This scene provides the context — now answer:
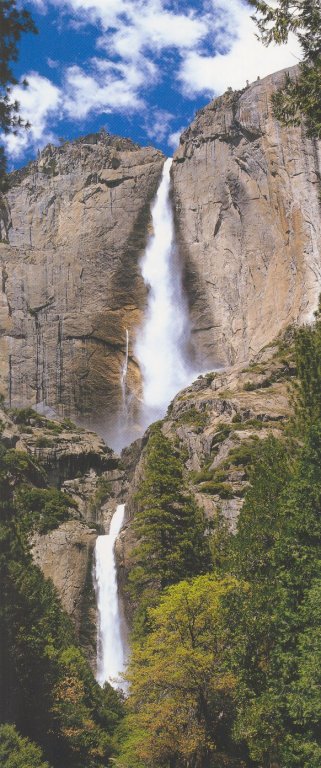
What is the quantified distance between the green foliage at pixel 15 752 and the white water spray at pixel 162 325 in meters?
61.5

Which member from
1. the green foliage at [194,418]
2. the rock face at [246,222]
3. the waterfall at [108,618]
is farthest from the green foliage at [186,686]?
the rock face at [246,222]

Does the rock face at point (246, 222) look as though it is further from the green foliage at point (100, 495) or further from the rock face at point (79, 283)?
the green foliage at point (100, 495)

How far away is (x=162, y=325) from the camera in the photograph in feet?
289

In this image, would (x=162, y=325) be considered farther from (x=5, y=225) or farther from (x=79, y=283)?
(x=5, y=225)

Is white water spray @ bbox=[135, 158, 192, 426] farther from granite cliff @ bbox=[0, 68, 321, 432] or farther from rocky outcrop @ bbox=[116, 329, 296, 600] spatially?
rocky outcrop @ bbox=[116, 329, 296, 600]

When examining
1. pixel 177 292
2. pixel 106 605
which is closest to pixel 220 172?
pixel 177 292

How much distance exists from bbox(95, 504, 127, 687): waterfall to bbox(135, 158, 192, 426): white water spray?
33498 mm

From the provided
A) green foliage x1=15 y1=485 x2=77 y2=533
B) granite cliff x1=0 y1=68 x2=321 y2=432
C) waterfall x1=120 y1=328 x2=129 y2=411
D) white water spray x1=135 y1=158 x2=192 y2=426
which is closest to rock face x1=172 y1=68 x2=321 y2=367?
granite cliff x1=0 y1=68 x2=321 y2=432

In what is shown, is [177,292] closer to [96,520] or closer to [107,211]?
[107,211]

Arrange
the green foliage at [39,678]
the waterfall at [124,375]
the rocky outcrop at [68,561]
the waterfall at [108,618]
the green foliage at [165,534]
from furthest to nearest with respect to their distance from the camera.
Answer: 1. the waterfall at [124,375]
2. the rocky outcrop at [68,561]
3. the waterfall at [108,618]
4. the green foliage at [165,534]
5. the green foliage at [39,678]

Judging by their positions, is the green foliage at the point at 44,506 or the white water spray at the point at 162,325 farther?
the white water spray at the point at 162,325

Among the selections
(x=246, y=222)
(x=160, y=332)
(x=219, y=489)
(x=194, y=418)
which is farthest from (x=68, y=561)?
(x=246, y=222)

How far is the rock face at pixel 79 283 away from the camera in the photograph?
85.6 m

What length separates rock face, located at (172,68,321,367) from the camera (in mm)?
76062
